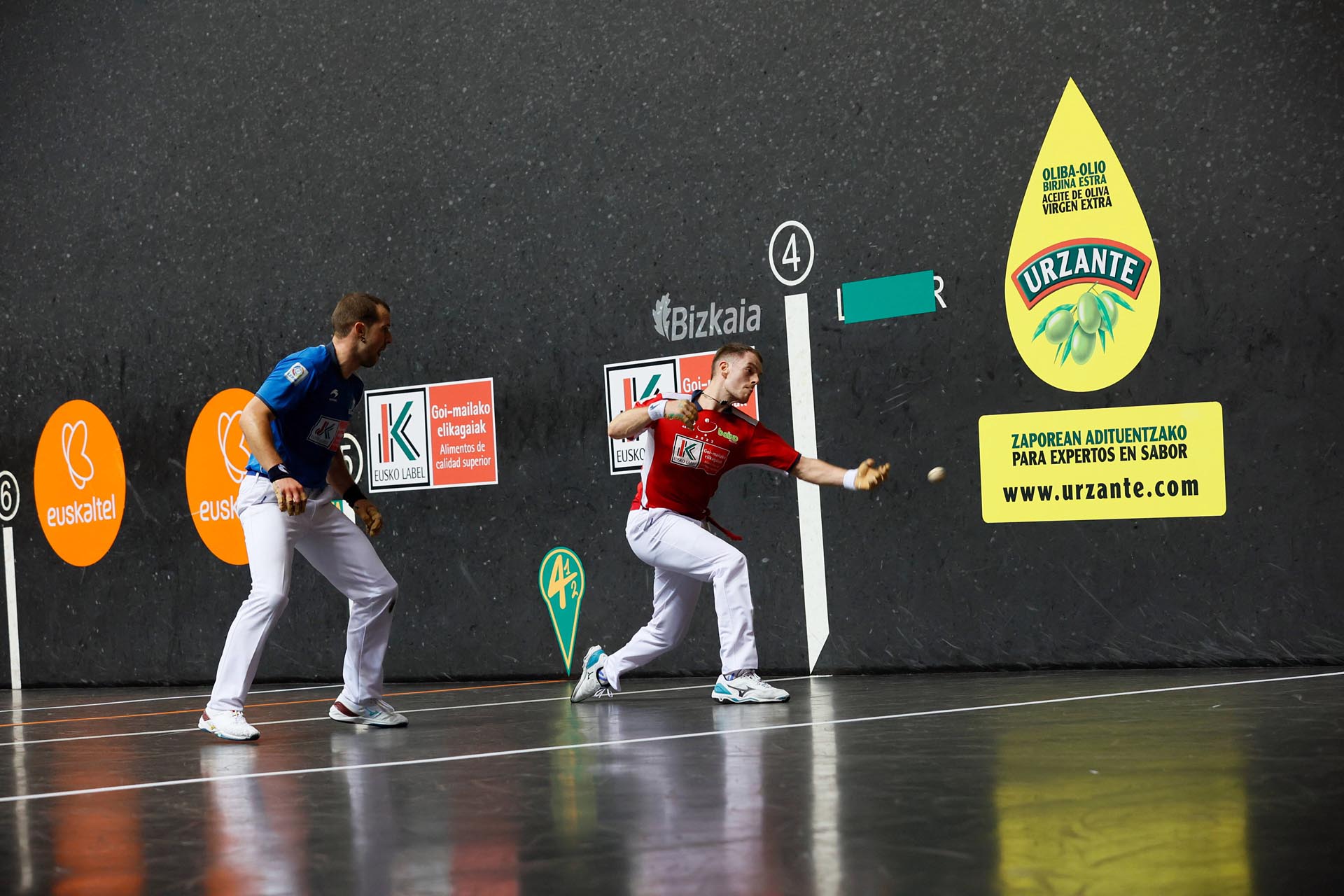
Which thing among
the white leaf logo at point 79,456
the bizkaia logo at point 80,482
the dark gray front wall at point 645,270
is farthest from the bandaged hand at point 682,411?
the white leaf logo at point 79,456

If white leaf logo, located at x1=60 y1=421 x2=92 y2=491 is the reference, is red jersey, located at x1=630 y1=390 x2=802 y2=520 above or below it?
below

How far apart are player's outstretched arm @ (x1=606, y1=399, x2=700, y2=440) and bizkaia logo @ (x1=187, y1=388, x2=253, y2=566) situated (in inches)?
130

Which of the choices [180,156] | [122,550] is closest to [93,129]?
[180,156]

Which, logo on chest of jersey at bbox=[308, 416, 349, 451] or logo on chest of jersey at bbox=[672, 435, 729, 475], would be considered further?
logo on chest of jersey at bbox=[672, 435, 729, 475]

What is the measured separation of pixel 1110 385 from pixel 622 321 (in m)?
2.26

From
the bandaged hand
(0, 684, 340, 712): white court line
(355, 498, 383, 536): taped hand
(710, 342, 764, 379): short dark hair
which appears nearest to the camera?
(355, 498, 383, 536): taped hand

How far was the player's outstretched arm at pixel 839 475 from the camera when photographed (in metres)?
5.52

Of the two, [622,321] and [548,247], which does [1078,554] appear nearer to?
[622,321]

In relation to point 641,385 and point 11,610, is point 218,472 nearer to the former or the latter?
point 11,610

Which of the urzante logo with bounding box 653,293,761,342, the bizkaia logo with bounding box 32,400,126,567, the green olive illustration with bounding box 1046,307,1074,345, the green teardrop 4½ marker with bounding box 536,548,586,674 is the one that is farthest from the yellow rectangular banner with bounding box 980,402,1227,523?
the bizkaia logo with bounding box 32,400,126,567

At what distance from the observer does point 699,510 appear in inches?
240

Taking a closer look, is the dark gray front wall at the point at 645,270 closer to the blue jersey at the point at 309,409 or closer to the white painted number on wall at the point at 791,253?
the white painted number on wall at the point at 791,253

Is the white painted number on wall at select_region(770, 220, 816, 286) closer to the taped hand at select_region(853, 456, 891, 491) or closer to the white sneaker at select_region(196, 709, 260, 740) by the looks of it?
the taped hand at select_region(853, 456, 891, 491)

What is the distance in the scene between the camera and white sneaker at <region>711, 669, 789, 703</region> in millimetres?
5695
